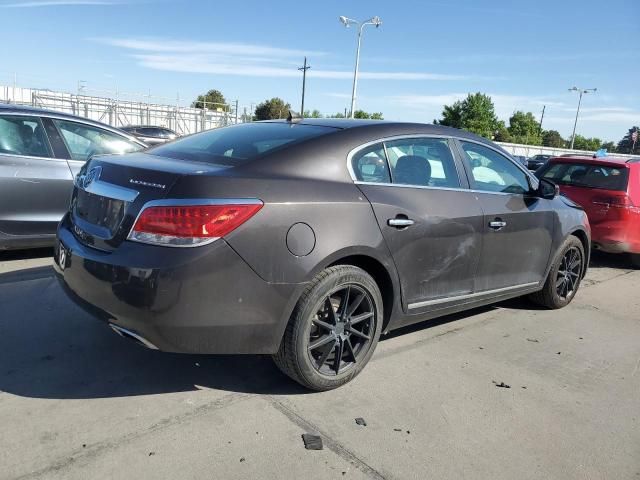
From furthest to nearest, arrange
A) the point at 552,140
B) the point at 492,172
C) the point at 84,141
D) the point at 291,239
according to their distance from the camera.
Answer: the point at 552,140 → the point at 84,141 → the point at 492,172 → the point at 291,239

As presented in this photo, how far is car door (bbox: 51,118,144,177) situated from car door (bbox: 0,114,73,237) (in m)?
0.15

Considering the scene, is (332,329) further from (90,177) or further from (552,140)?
(552,140)

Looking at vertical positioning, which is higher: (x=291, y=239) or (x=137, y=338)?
(x=291, y=239)

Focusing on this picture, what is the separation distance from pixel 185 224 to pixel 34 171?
11.2 ft

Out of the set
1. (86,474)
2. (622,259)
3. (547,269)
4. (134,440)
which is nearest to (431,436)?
(134,440)

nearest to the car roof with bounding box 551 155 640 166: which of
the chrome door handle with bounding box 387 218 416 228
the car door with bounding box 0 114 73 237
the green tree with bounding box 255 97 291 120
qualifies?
the chrome door handle with bounding box 387 218 416 228

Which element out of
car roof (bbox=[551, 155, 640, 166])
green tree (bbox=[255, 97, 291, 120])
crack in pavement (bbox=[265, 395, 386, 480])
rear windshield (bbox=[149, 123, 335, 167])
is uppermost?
green tree (bbox=[255, 97, 291, 120])

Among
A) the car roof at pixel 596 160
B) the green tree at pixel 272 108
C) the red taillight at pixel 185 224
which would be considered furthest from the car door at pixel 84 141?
the green tree at pixel 272 108

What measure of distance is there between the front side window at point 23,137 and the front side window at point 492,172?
4007 millimetres

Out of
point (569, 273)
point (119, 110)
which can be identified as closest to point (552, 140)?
point (119, 110)

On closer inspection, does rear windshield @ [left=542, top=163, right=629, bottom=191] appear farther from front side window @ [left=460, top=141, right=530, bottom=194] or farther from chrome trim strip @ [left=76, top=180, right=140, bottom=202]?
chrome trim strip @ [left=76, top=180, right=140, bottom=202]

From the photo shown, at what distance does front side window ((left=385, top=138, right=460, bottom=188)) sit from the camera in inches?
141

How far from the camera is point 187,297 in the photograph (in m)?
2.64

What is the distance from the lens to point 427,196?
143 inches
